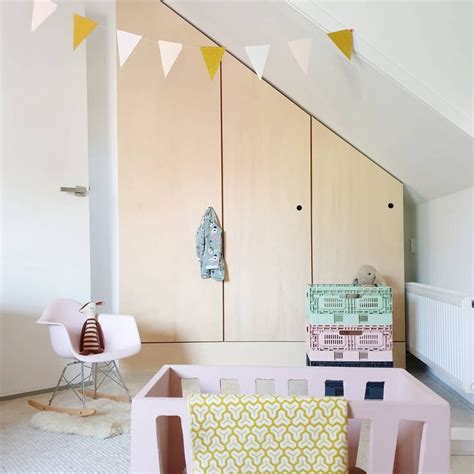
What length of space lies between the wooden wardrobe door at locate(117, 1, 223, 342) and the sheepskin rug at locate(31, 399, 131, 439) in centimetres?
91

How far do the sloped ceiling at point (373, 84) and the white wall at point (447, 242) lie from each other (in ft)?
0.30

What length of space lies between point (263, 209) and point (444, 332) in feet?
4.58

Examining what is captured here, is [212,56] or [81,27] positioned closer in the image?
[81,27]

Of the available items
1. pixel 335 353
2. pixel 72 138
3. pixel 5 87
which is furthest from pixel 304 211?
pixel 5 87

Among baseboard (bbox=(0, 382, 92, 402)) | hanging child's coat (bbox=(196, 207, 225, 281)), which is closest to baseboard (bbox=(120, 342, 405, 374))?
baseboard (bbox=(0, 382, 92, 402))

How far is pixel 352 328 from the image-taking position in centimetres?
251

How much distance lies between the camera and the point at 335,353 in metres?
2.51

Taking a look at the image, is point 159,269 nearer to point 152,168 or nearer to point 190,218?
point 190,218

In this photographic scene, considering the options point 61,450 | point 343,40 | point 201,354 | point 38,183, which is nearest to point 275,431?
point 61,450

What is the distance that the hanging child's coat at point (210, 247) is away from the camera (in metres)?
3.11

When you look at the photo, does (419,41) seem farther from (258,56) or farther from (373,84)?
(258,56)

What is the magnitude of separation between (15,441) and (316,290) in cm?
169

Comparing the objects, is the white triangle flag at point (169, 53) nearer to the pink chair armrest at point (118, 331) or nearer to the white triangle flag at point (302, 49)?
the white triangle flag at point (302, 49)

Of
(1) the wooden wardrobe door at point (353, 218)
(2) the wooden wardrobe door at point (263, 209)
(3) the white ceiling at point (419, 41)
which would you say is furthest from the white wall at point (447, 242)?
(2) the wooden wardrobe door at point (263, 209)
